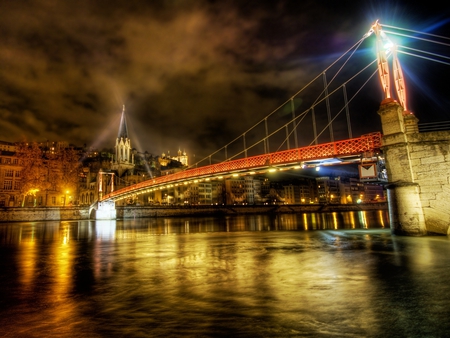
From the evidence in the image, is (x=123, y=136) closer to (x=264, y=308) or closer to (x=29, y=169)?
(x=29, y=169)

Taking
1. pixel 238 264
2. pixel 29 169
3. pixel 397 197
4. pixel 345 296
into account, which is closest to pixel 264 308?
pixel 345 296

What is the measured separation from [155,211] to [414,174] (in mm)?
78257

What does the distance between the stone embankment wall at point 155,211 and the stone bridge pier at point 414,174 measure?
224 ft

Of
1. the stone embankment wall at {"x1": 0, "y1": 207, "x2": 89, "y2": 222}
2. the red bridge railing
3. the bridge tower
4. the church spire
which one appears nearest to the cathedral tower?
the church spire

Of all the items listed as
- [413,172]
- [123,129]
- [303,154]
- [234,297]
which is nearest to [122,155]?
[123,129]

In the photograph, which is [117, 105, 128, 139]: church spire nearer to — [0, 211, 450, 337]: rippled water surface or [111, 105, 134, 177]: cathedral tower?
[111, 105, 134, 177]: cathedral tower

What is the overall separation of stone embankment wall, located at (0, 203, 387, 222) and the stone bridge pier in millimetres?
68167

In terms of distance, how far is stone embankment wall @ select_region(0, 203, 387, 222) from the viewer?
60.3 meters

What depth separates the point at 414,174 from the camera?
53.5 feet

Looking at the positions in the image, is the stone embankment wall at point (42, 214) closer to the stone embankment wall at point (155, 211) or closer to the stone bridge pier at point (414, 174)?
the stone embankment wall at point (155, 211)

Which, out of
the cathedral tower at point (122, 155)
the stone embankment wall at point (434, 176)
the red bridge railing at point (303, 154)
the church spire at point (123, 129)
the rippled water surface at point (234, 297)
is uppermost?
the church spire at point (123, 129)

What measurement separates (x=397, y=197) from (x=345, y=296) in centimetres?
1303

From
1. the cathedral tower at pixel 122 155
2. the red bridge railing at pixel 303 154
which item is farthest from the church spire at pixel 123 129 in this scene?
the red bridge railing at pixel 303 154

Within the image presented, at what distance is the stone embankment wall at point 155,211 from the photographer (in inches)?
2376
